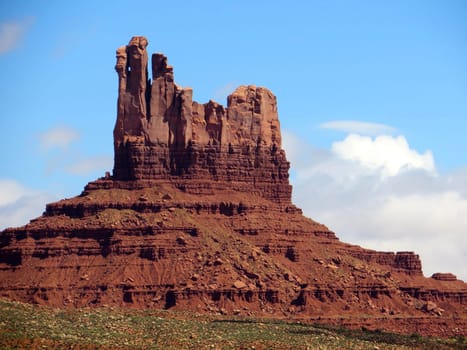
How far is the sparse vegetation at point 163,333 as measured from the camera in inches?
5807

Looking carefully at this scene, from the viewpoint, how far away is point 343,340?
170m

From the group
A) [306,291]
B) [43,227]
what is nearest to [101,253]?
[43,227]

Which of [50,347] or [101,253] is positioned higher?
[101,253]

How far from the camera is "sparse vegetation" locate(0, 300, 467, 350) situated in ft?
484

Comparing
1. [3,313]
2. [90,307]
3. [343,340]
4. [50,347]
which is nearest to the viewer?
[50,347]

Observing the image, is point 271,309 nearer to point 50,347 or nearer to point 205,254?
point 205,254

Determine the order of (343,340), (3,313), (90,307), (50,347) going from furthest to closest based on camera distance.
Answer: (90,307) → (343,340) → (3,313) → (50,347)

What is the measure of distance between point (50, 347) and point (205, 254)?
56646 millimetres

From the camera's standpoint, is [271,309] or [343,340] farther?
[271,309]

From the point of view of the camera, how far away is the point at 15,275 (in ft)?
632

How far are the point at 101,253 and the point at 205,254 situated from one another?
992 centimetres

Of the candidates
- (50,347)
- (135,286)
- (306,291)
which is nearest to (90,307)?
(135,286)

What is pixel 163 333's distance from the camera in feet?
525

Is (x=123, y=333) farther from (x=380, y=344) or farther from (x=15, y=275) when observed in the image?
(x=15, y=275)
